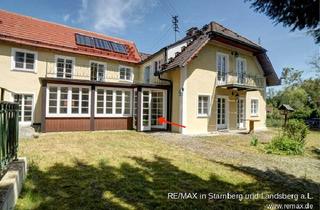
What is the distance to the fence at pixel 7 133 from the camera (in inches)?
154

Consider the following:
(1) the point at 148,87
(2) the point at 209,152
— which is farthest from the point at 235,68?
(2) the point at 209,152

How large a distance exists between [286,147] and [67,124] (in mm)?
11935

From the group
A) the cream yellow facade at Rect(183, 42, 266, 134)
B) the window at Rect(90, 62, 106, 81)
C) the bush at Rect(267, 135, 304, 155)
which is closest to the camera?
the bush at Rect(267, 135, 304, 155)

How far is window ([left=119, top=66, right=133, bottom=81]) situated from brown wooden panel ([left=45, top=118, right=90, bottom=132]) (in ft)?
21.9

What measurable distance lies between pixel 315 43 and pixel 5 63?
16.6 meters

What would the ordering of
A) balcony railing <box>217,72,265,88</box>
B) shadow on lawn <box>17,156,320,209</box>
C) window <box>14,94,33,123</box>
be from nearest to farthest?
shadow on lawn <box>17,156,320,209</box>, window <box>14,94,33,123</box>, balcony railing <box>217,72,265,88</box>

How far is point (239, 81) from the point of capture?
60.1 feet

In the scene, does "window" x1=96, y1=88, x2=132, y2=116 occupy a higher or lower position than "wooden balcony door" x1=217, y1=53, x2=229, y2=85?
lower

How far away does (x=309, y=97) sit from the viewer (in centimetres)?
4244

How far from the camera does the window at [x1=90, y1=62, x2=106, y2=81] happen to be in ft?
60.7

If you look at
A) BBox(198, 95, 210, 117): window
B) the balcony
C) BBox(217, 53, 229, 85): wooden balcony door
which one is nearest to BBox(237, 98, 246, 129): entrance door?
the balcony

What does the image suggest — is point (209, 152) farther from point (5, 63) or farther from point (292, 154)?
point (5, 63)

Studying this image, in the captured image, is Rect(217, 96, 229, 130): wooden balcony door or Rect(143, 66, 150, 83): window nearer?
Rect(217, 96, 229, 130): wooden balcony door

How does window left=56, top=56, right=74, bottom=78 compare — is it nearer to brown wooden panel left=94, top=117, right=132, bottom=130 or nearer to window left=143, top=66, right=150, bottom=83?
brown wooden panel left=94, top=117, right=132, bottom=130
